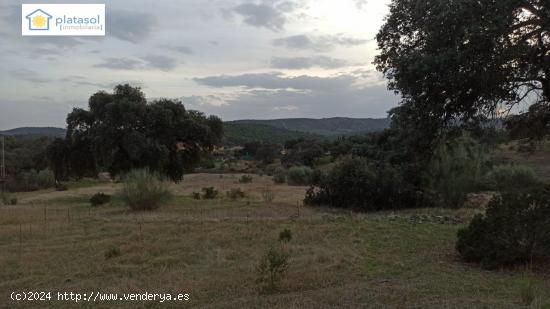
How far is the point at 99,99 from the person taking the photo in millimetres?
29406

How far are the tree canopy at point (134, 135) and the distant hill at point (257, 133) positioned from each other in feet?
237

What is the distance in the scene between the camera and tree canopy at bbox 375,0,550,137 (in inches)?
319

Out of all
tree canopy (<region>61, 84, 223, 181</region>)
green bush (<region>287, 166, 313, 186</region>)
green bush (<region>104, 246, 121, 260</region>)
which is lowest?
green bush (<region>287, 166, 313, 186</region>)

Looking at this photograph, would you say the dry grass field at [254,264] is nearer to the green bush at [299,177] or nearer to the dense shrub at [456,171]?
the dense shrub at [456,171]

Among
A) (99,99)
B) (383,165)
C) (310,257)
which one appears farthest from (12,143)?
(310,257)

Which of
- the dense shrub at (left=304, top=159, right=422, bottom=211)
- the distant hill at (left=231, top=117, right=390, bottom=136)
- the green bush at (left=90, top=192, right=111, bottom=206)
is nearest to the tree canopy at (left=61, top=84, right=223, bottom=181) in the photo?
the green bush at (left=90, top=192, right=111, bottom=206)

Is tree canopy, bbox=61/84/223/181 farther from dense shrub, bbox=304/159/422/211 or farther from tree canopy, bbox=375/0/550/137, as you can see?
tree canopy, bbox=375/0/550/137

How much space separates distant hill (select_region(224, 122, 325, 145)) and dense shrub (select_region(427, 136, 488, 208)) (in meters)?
82.8

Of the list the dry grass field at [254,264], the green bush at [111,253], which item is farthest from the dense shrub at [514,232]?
the green bush at [111,253]

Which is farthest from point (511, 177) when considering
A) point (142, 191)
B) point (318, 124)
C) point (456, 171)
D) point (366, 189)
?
point (318, 124)

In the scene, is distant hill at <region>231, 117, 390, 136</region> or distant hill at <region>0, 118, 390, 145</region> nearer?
distant hill at <region>0, 118, 390, 145</region>

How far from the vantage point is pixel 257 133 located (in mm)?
121250

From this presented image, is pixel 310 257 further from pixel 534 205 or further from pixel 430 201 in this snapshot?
pixel 430 201

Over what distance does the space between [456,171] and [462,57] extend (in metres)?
15.4
